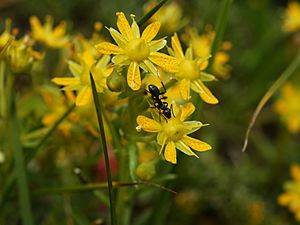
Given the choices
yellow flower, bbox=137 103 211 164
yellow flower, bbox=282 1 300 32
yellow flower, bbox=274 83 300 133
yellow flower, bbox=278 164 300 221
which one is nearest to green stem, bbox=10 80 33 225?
yellow flower, bbox=137 103 211 164

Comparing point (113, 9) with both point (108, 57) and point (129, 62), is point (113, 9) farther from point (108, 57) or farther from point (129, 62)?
point (129, 62)

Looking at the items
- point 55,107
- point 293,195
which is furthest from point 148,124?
point 293,195

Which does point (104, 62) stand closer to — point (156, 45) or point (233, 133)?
point (156, 45)

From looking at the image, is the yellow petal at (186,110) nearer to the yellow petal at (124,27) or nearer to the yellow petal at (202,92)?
the yellow petal at (202,92)

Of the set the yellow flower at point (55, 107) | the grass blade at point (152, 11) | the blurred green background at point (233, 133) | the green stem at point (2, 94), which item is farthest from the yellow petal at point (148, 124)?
the blurred green background at point (233, 133)

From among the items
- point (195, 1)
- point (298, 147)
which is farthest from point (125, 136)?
point (195, 1)
